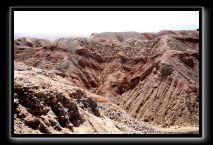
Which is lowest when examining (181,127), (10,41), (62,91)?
(181,127)

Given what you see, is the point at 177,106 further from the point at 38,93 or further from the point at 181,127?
the point at 38,93

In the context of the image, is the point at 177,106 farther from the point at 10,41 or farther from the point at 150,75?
the point at 10,41

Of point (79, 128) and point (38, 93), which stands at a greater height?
point (38, 93)

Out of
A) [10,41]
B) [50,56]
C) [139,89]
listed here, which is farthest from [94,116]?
[50,56]

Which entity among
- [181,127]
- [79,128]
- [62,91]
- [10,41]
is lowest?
[181,127]

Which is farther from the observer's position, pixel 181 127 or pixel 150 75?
pixel 150 75

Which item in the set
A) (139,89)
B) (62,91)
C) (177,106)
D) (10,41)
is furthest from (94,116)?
(139,89)

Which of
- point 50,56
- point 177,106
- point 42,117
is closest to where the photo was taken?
point 42,117

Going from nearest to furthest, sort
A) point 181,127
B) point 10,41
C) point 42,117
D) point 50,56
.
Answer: point 10,41 < point 42,117 < point 181,127 < point 50,56

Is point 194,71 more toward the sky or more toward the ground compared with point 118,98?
more toward the sky
